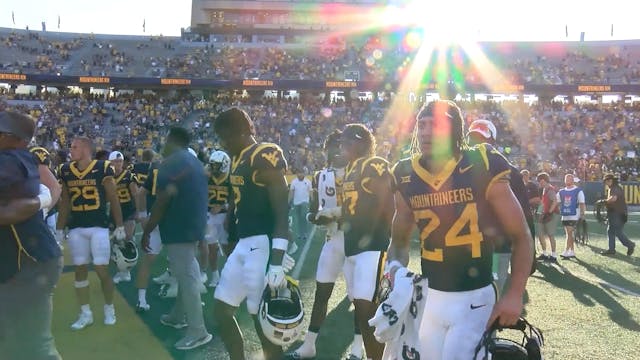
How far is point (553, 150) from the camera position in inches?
1372

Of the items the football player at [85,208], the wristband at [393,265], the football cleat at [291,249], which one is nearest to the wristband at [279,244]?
the wristband at [393,265]

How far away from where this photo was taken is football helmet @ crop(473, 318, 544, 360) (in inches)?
115

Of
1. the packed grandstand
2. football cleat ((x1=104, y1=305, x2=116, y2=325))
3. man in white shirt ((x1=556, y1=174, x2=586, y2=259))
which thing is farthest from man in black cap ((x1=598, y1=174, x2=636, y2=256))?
the packed grandstand

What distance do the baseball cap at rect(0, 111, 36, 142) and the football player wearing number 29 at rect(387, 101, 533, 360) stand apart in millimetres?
2391

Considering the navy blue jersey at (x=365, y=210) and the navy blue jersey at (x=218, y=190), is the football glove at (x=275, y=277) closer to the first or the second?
the navy blue jersey at (x=365, y=210)

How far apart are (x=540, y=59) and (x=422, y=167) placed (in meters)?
49.0

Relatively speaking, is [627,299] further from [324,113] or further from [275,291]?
[324,113]

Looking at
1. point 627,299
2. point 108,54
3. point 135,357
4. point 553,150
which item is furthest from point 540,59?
point 135,357

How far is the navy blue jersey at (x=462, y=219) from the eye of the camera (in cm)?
309

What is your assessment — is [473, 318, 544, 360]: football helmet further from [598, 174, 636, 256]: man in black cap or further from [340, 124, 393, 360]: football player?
[598, 174, 636, 256]: man in black cap

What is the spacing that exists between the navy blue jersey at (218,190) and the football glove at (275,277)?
462 cm

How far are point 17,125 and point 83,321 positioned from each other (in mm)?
3466

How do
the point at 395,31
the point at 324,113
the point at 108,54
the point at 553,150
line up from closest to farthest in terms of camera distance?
the point at 553,150 → the point at 324,113 → the point at 108,54 → the point at 395,31

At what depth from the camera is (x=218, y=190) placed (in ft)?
28.8
